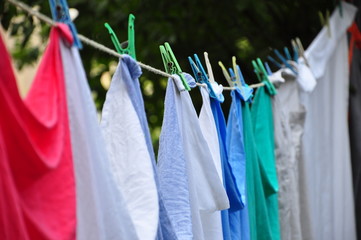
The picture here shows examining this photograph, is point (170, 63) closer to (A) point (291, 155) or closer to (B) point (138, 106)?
(B) point (138, 106)

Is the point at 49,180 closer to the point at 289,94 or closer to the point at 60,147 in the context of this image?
the point at 60,147

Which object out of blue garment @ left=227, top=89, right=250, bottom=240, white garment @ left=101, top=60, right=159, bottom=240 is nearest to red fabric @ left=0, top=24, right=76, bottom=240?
white garment @ left=101, top=60, right=159, bottom=240

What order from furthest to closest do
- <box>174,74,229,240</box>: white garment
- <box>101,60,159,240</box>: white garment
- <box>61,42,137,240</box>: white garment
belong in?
<box>174,74,229,240</box>: white garment → <box>101,60,159,240</box>: white garment → <box>61,42,137,240</box>: white garment

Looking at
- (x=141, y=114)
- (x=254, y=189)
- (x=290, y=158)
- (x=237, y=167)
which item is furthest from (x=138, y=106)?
(x=290, y=158)

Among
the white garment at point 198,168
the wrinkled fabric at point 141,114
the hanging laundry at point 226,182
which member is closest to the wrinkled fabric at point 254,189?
the hanging laundry at point 226,182

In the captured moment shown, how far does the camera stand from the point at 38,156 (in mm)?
974

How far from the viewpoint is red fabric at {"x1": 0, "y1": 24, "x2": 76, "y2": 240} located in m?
0.93

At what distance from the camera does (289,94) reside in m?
2.26

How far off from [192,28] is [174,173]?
1615 millimetres

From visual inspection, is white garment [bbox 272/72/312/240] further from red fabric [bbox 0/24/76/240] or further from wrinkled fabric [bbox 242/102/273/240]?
red fabric [bbox 0/24/76/240]

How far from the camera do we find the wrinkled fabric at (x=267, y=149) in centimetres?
196

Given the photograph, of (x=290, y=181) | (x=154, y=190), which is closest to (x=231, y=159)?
(x=290, y=181)

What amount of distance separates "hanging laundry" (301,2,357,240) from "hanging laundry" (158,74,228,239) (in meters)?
1.04

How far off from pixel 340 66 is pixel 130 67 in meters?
1.54
